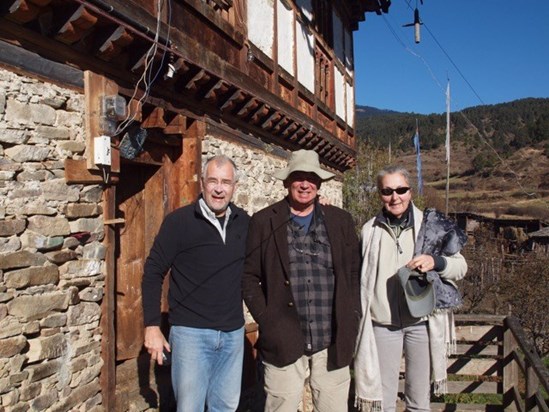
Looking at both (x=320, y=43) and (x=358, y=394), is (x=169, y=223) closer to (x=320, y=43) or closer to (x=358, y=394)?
(x=358, y=394)

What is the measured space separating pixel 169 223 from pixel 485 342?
3.57m

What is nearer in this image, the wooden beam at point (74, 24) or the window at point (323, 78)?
the wooden beam at point (74, 24)

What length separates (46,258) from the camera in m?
3.88

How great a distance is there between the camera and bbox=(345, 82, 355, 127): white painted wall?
12812 mm

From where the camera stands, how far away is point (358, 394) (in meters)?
3.58

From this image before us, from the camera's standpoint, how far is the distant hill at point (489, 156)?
43.9 meters

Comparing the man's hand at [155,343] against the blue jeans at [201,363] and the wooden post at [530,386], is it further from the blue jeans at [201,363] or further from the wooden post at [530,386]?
the wooden post at [530,386]

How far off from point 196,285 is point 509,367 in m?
3.41

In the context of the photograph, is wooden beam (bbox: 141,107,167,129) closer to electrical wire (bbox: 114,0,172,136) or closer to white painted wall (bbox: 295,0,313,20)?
electrical wire (bbox: 114,0,172,136)

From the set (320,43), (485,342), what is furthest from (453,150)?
(485,342)

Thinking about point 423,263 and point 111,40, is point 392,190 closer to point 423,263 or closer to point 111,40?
point 423,263

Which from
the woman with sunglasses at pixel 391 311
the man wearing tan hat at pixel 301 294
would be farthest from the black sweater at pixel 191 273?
the woman with sunglasses at pixel 391 311

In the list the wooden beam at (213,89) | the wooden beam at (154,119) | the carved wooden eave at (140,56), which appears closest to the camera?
the carved wooden eave at (140,56)

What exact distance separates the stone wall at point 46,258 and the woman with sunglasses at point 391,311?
2.12 metres
